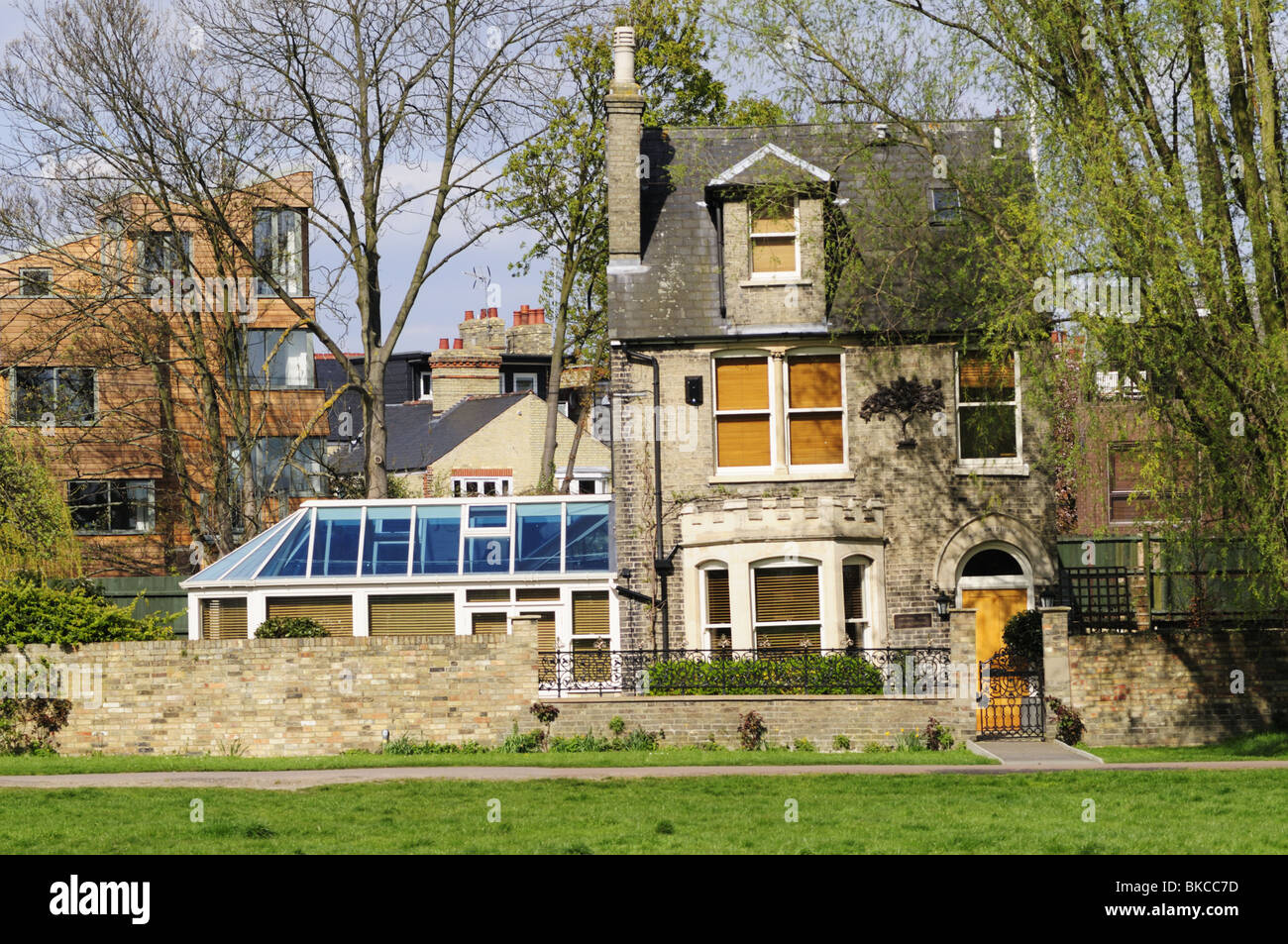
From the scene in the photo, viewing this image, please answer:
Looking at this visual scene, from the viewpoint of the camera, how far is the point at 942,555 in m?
26.8

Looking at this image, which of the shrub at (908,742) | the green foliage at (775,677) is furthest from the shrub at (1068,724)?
the green foliage at (775,677)

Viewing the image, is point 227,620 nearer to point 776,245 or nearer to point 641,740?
point 641,740

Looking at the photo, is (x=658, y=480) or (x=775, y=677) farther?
(x=658, y=480)

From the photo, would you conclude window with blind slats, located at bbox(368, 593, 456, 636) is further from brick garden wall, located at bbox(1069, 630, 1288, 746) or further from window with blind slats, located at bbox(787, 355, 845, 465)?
brick garden wall, located at bbox(1069, 630, 1288, 746)

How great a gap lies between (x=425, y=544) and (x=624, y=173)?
7067mm

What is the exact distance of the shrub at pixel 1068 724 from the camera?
23.8m

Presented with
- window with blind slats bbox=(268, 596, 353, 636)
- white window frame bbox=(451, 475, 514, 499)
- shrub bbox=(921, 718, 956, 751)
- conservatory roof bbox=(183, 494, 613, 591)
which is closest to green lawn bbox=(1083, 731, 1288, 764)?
shrub bbox=(921, 718, 956, 751)

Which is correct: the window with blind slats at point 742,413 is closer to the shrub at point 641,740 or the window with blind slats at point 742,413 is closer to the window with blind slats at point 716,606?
the window with blind slats at point 716,606

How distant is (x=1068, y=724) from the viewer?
23.7 metres

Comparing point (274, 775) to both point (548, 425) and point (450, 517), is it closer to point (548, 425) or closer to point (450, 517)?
point (450, 517)

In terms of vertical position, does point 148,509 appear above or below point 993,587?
above

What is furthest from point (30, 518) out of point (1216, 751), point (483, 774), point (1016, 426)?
point (1216, 751)

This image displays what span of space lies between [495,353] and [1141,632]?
39.3 m

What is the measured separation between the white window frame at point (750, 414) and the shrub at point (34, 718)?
10.8 metres
